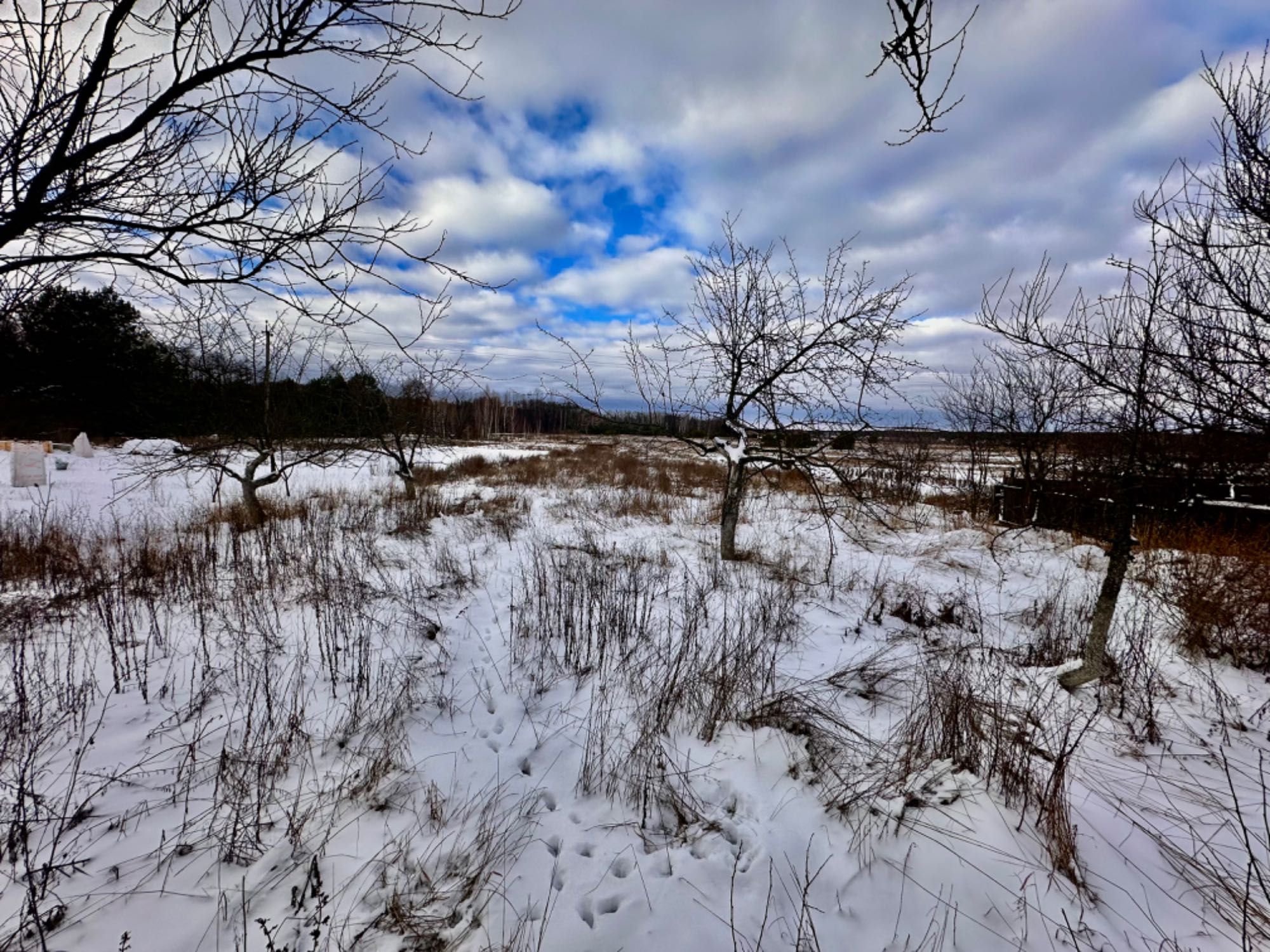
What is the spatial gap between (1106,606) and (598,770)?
12.3ft

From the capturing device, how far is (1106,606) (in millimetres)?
3252

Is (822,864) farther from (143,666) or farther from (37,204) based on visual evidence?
(143,666)

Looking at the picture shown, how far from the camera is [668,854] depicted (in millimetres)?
1928

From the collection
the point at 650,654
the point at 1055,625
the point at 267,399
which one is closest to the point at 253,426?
the point at 267,399

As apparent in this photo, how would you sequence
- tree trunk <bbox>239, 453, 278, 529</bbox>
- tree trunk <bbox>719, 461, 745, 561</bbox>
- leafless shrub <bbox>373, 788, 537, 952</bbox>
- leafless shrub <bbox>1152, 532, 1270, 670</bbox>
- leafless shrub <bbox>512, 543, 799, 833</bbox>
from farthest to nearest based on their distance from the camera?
tree trunk <bbox>239, 453, 278, 529</bbox>, tree trunk <bbox>719, 461, 745, 561</bbox>, leafless shrub <bbox>1152, 532, 1270, 670</bbox>, leafless shrub <bbox>512, 543, 799, 833</bbox>, leafless shrub <bbox>373, 788, 537, 952</bbox>

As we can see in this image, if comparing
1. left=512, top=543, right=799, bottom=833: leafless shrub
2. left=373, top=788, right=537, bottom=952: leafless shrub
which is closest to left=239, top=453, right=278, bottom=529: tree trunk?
left=512, top=543, right=799, bottom=833: leafless shrub

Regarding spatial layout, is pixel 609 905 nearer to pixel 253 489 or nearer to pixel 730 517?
pixel 730 517

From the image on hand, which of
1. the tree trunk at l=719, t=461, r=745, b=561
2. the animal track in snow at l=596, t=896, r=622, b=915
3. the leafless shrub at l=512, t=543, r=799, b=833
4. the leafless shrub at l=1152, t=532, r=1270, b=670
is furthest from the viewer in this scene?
the tree trunk at l=719, t=461, r=745, b=561

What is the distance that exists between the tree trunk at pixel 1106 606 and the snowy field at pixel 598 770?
118mm

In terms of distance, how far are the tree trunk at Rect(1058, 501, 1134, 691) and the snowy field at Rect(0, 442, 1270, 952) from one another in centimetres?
12

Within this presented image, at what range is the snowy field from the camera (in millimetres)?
1665

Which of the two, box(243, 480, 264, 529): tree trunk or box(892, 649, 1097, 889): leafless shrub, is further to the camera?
box(243, 480, 264, 529): tree trunk

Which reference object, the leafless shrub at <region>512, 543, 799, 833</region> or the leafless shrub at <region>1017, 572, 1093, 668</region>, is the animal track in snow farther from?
the leafless shrub at <region>1017, 572, 1093, 668</region>

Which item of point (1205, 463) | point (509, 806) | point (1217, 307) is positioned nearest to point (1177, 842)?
point (1205, 463)
